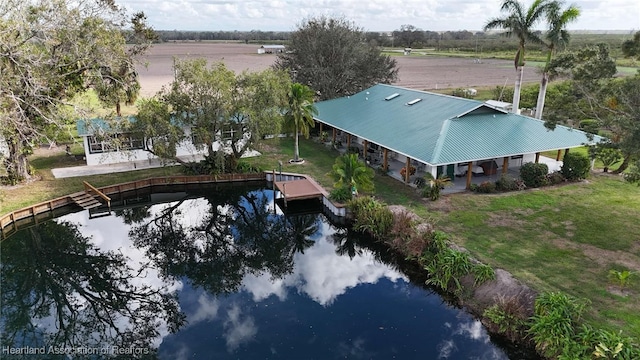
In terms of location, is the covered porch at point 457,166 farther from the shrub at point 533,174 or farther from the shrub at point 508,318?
the shrub at point 508,318

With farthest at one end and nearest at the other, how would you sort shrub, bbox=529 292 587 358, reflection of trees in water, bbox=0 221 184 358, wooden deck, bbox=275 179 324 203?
1. wooden deck, bbox=275 179 324 203
2. reflection of trees in water, bbox=0 221 184 358
3. shrub, bbox=529 292 587 358

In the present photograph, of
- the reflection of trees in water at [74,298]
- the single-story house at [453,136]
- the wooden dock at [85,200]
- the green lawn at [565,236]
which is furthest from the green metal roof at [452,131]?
the wooden dock at [85,200]

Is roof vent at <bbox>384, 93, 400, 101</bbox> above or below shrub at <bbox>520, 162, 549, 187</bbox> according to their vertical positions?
above

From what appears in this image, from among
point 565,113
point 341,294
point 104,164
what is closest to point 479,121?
point 565,113

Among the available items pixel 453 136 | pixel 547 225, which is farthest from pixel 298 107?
pixel 547 225

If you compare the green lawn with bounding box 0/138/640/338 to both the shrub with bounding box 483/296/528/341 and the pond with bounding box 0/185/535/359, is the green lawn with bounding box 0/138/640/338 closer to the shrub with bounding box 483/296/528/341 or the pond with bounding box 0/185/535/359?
the shrub with bounding box 483/296/528/341

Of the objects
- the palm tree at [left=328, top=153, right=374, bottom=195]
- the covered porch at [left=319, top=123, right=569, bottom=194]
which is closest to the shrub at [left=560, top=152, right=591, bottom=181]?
the covered porch at [left=319, top=123, right=569, bottom=194]
